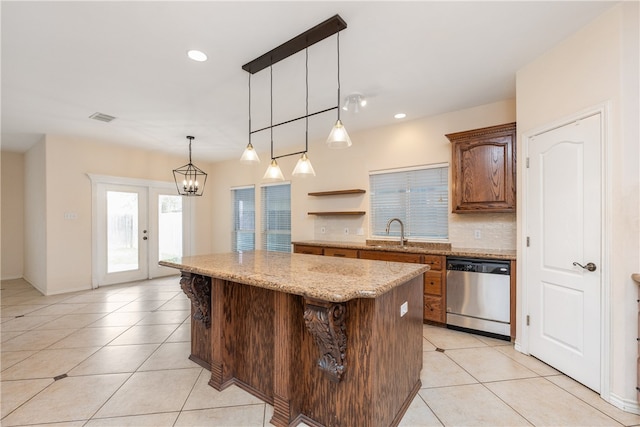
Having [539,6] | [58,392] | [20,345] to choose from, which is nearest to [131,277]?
[20,345]

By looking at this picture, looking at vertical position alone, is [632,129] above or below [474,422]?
above

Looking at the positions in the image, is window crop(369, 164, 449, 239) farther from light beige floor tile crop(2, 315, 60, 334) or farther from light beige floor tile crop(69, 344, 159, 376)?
light beige floor tile crop(2, 315, 60, 334)

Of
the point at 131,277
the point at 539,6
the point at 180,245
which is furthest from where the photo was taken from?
the point at 180,245

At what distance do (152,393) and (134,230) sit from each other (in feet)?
14.8

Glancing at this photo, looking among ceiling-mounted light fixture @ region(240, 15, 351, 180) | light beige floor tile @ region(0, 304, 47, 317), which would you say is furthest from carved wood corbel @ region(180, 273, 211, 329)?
light beige floor tile @ region(0, 304, 47, 317)

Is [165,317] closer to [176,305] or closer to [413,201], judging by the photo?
[176,305]

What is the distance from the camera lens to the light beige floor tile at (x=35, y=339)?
2824mm

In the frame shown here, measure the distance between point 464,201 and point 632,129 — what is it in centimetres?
157

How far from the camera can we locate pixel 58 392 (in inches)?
83.4

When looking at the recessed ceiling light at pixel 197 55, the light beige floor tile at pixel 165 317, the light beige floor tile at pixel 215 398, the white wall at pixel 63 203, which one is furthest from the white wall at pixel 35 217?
the light beige floor tile at pixel 215 398

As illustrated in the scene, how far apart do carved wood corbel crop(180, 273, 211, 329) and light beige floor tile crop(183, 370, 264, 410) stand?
49cm

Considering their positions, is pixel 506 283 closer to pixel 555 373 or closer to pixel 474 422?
pixel 555 373

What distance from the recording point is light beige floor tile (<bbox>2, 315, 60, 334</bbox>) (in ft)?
10.8

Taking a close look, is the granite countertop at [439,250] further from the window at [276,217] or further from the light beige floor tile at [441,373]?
the window at [276,217]
